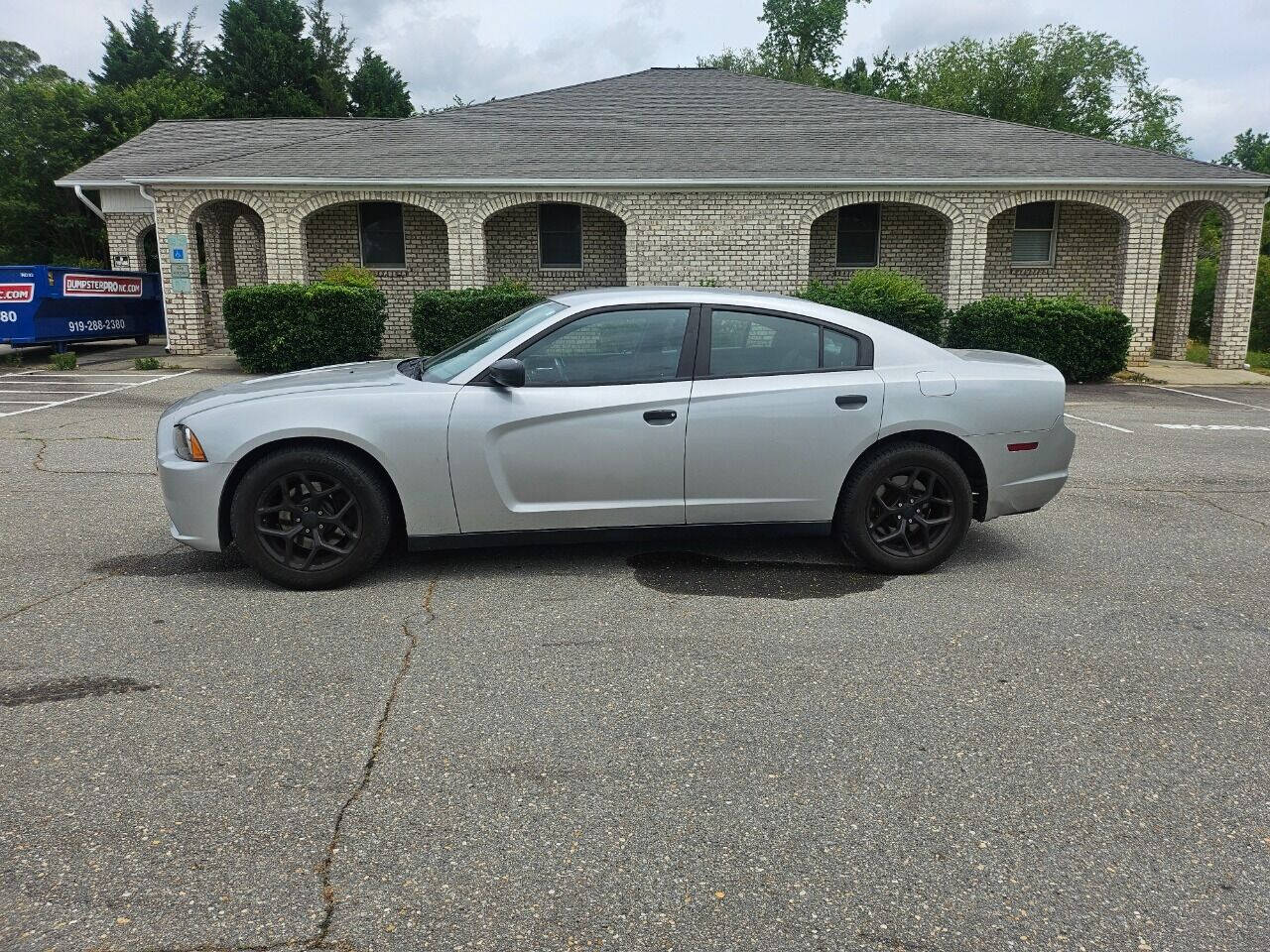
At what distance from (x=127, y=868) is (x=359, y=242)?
1862 centimetres

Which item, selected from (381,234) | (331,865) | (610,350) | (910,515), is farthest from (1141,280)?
(331,865)

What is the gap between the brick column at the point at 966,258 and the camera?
715 inches

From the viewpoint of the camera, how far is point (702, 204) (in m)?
18.1

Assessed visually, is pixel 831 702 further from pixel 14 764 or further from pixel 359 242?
pixel 359 242

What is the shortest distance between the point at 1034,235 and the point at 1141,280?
99.8 inches

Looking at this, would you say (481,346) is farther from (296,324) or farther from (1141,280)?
(1141,280)

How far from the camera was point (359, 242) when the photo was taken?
64.8 ft

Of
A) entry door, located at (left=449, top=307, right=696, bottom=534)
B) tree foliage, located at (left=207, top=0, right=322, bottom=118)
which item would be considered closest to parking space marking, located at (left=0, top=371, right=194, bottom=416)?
entry door, located at (left=449, top=307, right=696, bottom=534)

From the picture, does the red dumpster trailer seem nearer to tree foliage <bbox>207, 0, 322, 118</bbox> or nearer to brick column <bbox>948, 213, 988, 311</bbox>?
brick column <bbox>948, 213, 988, 311</bbox>

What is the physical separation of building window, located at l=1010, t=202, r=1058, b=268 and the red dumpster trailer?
18.2m

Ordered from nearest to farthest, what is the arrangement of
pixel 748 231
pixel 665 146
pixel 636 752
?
pixel 636 752, pixel 748 231, pixel 665 146

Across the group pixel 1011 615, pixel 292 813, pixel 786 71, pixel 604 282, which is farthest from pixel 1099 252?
pixel 786 71

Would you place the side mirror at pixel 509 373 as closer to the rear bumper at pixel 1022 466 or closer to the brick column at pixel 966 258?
the rear bumper at pixel 1022 466

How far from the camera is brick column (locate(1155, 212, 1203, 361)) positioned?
2003 cm
